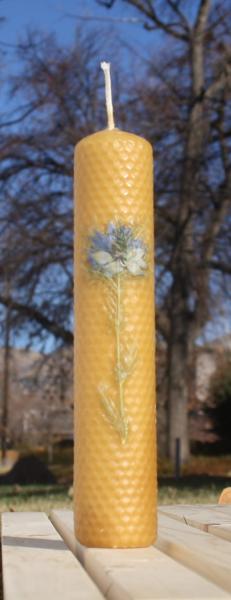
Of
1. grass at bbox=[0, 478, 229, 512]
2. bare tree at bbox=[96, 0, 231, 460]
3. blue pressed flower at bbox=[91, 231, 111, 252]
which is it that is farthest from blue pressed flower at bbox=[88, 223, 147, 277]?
bare tree at bbox=[96, 0, 231, 460]

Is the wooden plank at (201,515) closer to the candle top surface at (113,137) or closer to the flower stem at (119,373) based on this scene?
the flower stem at (119,373)

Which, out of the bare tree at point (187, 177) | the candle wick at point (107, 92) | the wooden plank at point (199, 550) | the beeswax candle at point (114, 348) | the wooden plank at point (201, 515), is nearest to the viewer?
the wooden plank at point (199, 550)

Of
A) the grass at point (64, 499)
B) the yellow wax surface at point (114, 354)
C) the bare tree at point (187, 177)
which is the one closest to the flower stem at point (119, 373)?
the yellow wax surface at point (114, 354)

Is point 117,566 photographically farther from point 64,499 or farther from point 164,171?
point 164,171

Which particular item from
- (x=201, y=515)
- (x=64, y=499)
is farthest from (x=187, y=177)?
(x=201, y=515)

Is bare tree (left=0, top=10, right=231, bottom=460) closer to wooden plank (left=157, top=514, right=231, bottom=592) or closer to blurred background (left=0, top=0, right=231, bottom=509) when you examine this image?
blurred background (left=0, top=0, right=231, bottom=509)

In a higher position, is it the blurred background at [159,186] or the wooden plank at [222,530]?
the blurred background at [159,186]
